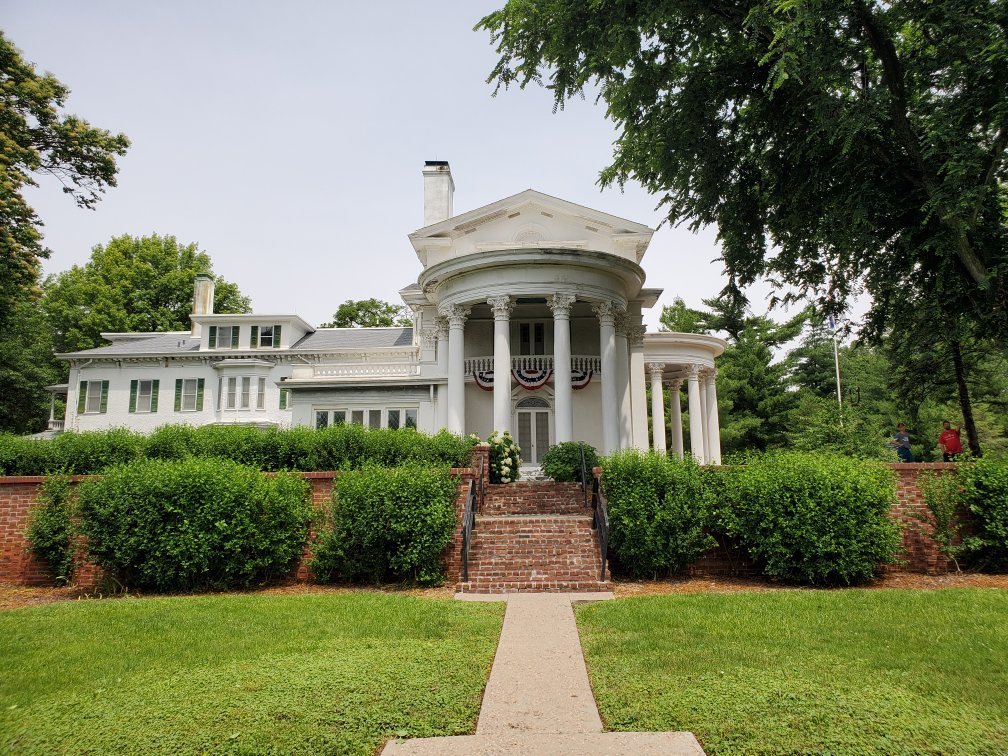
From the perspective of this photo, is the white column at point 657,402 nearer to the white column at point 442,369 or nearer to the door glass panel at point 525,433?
the door glass panel at point 525,433

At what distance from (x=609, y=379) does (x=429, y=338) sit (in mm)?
7701

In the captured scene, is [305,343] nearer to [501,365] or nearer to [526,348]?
[526,348]

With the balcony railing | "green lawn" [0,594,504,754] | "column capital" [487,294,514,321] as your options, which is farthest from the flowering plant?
"green lawn" [0,594,504,754]

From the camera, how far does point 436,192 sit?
30172mm

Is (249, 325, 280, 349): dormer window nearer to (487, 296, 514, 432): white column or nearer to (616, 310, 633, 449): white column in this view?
(487, 296, 514, 432): white column

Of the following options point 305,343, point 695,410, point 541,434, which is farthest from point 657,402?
point 305,343

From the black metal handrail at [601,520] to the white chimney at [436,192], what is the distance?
19.5 meters

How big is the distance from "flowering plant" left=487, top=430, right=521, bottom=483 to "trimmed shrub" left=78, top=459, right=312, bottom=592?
7.27 m

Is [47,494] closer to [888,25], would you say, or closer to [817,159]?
[817,159]

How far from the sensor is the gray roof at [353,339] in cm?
3581

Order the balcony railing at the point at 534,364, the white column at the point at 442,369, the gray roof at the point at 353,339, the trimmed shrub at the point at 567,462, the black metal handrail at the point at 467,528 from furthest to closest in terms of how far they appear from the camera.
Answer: the gray roof at the point at 353,339, the balcony railing at the point at 534,364, the white column at the point at 442,369, the trimmed shrub at the point at 567,462, the black metal handrail at the point at 467,528

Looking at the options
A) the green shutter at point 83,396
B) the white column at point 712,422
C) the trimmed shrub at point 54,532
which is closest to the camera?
the trimmed shrub at point 54,532

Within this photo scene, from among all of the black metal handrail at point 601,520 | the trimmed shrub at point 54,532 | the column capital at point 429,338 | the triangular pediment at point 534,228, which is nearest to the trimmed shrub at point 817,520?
the black metal handrail at point 601,520

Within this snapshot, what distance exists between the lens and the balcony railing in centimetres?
2441
